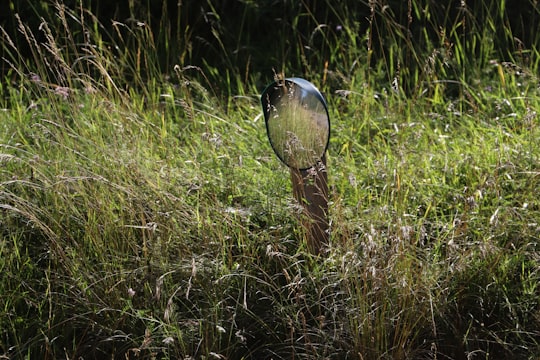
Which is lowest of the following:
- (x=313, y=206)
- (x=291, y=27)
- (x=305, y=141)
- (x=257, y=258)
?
(x=291, y=27)

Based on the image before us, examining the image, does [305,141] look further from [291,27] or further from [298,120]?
[291,27]

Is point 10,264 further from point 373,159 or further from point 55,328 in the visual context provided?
point 373,159

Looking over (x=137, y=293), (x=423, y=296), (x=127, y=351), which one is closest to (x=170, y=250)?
(x=137, y=293)

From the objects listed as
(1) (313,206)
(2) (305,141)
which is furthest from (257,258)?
(2) (305,141)

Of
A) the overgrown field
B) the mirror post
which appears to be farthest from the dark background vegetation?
the mirror post

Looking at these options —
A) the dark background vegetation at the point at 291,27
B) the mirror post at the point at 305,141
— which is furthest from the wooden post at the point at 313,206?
the dark background vegetation at the point at 291,27

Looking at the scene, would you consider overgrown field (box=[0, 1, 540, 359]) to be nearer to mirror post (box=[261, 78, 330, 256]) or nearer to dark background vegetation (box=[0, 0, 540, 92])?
mirror post (box=[261, 78, 330, 256])

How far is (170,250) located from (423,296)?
3.02ft

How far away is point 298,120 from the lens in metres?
2.94

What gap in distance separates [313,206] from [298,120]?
1.05 feet

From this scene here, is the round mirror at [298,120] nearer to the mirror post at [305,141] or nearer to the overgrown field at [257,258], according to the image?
the mirror post at [305,141]

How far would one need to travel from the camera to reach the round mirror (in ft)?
9.51

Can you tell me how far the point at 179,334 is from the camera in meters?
2.80

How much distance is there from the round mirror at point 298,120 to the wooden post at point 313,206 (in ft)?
0.20
